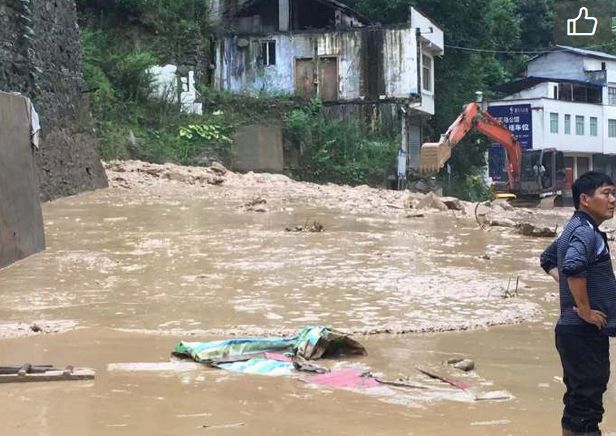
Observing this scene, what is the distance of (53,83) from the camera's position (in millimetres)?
17703

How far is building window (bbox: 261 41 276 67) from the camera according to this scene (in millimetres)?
30922

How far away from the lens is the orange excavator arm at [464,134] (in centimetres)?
2278

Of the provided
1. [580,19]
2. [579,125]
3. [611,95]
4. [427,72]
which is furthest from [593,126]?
[427,72]

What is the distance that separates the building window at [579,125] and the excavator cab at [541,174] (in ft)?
62.5

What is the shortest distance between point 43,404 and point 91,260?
5.91m

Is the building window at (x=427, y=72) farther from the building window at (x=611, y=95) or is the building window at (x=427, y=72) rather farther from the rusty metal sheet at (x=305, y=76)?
the building window at (x=611, y=95)

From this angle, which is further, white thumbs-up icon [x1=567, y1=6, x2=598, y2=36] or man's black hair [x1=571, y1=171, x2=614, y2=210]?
white thumbs-up icon [x1=567, y1=6, x2=598, y2=36]

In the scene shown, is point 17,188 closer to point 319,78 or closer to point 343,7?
point 319,78

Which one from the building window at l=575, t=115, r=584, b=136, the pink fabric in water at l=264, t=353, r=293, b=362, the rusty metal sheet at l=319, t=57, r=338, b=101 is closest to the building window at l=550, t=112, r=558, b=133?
the building window at l=575, t=115, r=584, b=136

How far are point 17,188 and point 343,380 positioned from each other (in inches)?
260

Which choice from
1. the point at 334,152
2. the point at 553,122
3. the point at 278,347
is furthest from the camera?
the point at 553,122

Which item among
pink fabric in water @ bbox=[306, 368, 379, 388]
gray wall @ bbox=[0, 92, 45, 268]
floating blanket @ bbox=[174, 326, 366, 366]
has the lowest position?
pink fabric in water @ bbox=[306, 368, 379, 388]

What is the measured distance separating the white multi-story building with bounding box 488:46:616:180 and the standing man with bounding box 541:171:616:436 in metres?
37.4

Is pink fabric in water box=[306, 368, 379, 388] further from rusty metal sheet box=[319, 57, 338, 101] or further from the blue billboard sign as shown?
the blue billboard sign
